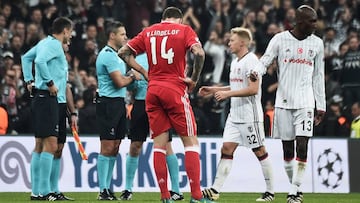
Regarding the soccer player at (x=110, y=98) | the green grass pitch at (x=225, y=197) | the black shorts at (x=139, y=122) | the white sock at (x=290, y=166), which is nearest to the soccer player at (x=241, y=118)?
the green grass pitch at (x=225, y=197)

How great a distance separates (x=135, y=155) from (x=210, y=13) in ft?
32.1

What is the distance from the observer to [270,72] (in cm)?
2373

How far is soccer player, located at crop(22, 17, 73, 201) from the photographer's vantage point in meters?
16.0

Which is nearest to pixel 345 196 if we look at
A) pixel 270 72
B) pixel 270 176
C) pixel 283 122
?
pixel 270 176

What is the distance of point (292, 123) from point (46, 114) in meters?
3.62

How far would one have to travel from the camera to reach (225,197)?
56.6 ft

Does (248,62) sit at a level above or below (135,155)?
above

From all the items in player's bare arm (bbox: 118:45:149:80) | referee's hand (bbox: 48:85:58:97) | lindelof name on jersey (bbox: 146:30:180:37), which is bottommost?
referee's hand (bbox: 48:85:58:97)

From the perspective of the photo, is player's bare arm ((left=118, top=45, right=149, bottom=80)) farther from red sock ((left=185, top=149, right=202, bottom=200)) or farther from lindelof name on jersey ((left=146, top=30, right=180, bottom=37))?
red sock ((left=185, top=149, right=202, bottom=200))

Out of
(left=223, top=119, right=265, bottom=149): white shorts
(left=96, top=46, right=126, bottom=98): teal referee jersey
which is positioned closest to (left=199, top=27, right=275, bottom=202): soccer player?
(left=223, top=119, right=265, bottom=149): white shorts

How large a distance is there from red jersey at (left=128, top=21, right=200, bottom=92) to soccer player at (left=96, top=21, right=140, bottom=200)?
2693mm

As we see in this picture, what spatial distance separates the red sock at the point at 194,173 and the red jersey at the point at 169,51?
33.3 inches

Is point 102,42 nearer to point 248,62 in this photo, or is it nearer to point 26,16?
point 26,16

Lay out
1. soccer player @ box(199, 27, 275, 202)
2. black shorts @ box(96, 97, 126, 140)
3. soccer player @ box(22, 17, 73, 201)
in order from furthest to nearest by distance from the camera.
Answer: black shorts @ box(96, 97, 126, 140)
soccer player @ box(22, 17, 73, 201)
soccer player @ box(199, 27, 275, 202)
